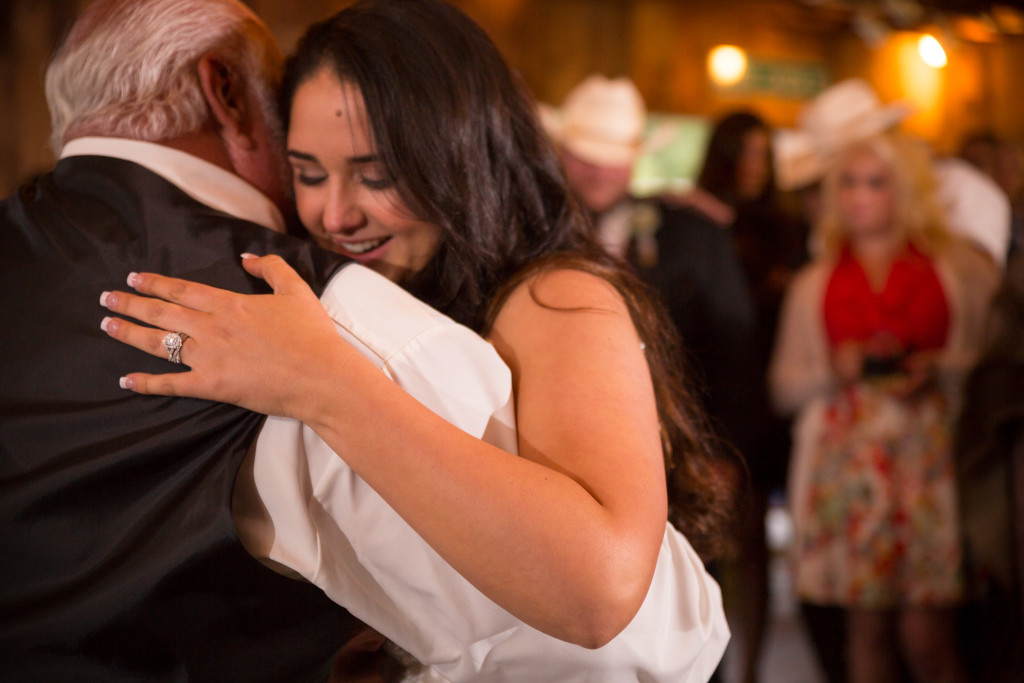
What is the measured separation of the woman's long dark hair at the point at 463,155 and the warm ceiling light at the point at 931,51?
599cm

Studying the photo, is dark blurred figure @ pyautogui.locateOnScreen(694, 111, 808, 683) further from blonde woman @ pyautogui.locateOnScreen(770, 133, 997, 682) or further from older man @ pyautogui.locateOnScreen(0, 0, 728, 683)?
older man @ pyautogui.locateOnScreen(0, 0, 728, 683)

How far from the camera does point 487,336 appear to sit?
3.50 feet

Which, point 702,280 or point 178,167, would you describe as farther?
point 702,280

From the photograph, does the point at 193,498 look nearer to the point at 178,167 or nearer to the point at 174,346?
the point at 174,346

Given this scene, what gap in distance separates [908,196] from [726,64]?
3175mm

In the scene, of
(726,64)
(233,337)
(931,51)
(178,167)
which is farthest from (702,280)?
(931,51)

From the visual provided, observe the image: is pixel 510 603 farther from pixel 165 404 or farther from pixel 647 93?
pixel 647 93

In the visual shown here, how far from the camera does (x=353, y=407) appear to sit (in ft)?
2.58

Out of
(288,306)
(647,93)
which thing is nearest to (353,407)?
(288,306)

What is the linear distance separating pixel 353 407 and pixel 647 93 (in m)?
4.97

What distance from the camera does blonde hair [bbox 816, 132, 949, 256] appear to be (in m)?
2.69

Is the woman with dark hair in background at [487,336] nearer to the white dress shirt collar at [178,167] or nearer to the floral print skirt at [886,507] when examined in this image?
the white dress shirt collar at [178,167]

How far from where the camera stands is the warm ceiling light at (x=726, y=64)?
18.1 feet

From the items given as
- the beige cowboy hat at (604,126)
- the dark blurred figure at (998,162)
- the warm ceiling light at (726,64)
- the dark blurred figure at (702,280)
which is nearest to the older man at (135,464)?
the dark blurred figure at (702,280)
